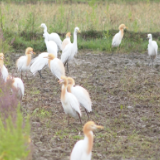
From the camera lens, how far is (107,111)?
5.81 m

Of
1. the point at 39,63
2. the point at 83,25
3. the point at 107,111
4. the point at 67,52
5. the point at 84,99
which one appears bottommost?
the point at 107,111

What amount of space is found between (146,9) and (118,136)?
451 inches

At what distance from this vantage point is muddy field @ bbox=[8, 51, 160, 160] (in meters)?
4.27

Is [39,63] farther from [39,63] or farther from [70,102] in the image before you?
[70,102]

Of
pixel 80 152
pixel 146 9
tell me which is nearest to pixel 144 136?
pixel 80 152

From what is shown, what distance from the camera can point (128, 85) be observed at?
24.2ft

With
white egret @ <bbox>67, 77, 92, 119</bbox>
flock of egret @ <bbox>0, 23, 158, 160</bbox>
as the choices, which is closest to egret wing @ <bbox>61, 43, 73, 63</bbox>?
flock of egret @ <bbox>0, 23, 158, 160</bbox>

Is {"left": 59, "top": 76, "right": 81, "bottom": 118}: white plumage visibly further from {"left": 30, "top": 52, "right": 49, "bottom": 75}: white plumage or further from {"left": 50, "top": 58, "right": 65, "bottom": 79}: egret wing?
{"left": 30, "top": 52, "right": 49, "bottom": 75}: white plumage

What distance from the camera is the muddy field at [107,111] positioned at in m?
4.27

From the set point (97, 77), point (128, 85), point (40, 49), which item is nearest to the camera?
point (128, 85)

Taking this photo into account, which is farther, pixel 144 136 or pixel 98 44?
pixel 98 44

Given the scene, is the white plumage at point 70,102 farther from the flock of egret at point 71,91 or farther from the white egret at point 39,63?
the white egret at point 39,63

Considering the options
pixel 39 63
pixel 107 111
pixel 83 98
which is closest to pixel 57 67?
pixel 39 63

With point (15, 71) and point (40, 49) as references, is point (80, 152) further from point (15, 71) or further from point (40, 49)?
point (40, 49)
